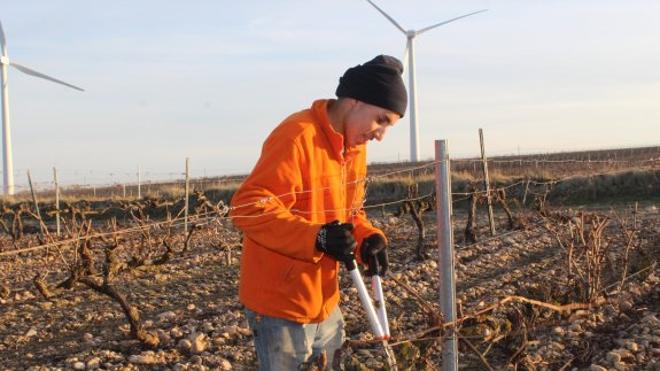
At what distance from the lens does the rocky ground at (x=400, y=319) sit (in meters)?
5.14

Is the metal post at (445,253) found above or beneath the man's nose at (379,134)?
beneath

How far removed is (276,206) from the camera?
101 inches

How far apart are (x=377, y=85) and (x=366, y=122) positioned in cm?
14

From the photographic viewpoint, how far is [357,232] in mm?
3066

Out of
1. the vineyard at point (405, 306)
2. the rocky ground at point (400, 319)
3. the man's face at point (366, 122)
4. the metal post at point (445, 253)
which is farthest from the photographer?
the rocky ground at point (400, 319)

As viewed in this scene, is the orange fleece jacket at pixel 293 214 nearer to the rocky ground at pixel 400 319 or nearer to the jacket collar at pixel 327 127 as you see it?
the jacket collar at pixel 327 127

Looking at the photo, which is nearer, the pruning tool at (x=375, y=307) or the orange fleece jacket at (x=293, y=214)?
the orange fleece jacket at (x=293, y=214)

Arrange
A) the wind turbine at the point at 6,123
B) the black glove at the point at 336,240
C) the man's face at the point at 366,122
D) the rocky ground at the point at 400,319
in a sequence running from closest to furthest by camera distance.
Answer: the black glove at the point at 336,240 < the man's face at the point at 366,122 < the rocky ground at the point at 400,319 < the wind turbine at the point at 6,123

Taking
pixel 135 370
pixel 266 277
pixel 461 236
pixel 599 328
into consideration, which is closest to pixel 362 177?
pixel 266 277

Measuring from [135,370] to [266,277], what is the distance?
326 cm

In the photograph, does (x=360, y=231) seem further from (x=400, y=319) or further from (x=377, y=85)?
(x=400, y=319)

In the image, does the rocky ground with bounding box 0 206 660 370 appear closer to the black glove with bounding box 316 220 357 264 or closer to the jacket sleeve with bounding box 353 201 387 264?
the jacket sleeve with bounding box 353 201 387 264

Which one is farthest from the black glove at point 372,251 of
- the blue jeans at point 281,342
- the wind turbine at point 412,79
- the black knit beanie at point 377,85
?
the wind turbine at point 412,79

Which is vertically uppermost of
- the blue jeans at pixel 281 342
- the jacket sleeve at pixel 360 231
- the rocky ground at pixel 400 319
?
the jacket sleeve at pixel 360 231
